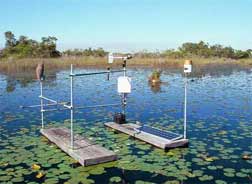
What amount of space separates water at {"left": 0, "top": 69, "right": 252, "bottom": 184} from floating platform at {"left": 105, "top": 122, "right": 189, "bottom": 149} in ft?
0.56

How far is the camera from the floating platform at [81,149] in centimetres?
782

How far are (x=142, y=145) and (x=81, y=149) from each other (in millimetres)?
1639

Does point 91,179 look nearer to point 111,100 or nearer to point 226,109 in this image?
point 226,109

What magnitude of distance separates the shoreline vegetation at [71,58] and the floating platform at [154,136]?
23833mm

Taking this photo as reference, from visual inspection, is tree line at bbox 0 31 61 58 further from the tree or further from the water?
the water

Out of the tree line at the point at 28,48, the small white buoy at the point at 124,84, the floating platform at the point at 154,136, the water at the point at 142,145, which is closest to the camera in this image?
the water at the point at 142,145

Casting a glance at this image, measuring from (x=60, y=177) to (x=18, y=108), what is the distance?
27.5 ft

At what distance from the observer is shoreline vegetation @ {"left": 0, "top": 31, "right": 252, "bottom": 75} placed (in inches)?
1535

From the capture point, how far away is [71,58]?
46.4 meters

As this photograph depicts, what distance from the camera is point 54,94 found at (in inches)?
760

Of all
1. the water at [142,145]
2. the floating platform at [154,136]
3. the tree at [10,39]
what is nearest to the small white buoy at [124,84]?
the floating platform at [154,136]

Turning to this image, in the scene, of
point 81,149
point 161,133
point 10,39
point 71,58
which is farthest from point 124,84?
point 10,39

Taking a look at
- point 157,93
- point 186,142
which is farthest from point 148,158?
point 157,93

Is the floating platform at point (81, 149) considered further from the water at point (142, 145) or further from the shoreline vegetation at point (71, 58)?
the shoreline vegetation at point (71, 58)
